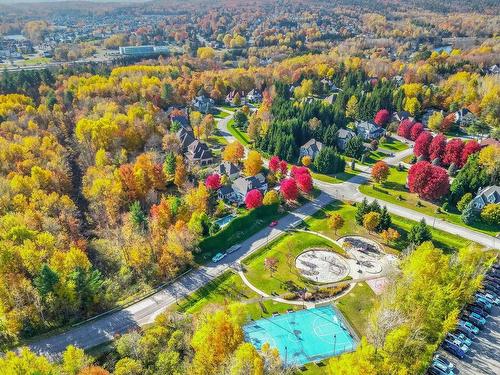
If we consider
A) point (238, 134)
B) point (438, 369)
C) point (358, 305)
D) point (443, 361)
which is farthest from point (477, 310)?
point (238, 134)

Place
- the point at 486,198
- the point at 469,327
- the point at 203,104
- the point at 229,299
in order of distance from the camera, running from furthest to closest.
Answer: the point at 203,104, the point at 486,198, the point at 229,299, the point at 469,327

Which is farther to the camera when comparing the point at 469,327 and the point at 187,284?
the point at 187,284

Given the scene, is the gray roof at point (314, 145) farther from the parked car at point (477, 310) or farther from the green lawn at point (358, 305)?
the parked car at point (477, 310)

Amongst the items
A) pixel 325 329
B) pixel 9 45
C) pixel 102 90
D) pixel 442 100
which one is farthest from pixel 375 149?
pixel 9 45

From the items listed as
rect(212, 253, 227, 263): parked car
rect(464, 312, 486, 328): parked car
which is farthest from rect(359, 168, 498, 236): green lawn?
rect(212, 253, 227, 263): parked car

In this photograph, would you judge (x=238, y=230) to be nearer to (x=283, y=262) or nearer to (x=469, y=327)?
(x=283, y=262)

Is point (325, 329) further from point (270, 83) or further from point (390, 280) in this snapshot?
point (270, 83)
